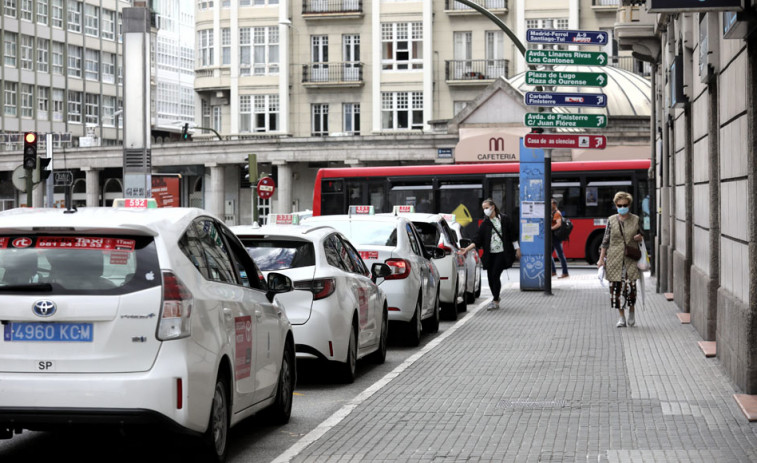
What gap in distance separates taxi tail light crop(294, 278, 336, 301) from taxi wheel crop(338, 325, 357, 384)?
61 centimetres

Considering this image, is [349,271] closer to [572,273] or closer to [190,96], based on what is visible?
[572,273]

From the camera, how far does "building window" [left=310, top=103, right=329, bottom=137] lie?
64.5m

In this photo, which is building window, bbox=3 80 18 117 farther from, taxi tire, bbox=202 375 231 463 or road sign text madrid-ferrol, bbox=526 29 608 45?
taxi tire, bbox=202 375 231 463

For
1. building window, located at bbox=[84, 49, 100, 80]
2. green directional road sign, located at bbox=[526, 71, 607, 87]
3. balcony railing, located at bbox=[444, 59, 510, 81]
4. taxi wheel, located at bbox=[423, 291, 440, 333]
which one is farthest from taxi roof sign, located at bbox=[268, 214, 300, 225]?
building window, located at bbox=[84, 49, 100, 80]

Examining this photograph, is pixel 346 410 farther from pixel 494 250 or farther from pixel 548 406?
pixel 494 250

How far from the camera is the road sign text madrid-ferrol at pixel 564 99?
23.1 m

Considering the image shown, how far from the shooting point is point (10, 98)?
8381cm

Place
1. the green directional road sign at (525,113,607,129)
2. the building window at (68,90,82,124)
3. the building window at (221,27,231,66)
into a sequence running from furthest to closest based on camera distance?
the building window at (68,90,82,124), the building window at (221,27,231,66), the green directional road sign at (525,113,607,129)

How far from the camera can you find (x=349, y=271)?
12.2m

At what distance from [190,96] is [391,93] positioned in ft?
144

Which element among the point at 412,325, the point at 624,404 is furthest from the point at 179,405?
the point at 412,325

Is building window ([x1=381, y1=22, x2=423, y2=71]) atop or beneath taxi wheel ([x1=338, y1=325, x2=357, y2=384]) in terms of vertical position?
atop

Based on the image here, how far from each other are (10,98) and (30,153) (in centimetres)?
6381

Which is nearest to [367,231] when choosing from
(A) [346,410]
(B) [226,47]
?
(A) [346,410]
